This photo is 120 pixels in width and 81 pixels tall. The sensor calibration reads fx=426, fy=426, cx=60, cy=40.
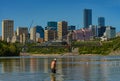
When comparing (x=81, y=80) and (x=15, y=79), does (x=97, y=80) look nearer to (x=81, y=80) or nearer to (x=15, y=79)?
(x=81, y=80)

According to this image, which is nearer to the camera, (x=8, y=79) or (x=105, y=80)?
(x=105, y=80)

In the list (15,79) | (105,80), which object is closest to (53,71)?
(15,79)

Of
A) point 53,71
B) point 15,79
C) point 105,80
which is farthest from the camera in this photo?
point 53,71

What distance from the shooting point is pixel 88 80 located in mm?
46875

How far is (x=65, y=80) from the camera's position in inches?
1860

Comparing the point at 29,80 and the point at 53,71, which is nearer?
the point at 29,80

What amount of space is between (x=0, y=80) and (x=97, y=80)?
10989mm

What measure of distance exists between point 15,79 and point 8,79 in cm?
84

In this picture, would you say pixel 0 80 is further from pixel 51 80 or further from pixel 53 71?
pixel 53 71

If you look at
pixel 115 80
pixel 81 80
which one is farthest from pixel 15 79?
pixel 115 80

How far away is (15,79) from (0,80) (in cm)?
213

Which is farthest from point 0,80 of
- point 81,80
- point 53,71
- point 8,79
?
point 53,71

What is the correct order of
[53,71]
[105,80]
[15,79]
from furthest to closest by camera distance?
1. [53,71]
2. [15,79]
3. [105,80]

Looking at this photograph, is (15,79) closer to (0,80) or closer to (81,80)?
(0,80)
